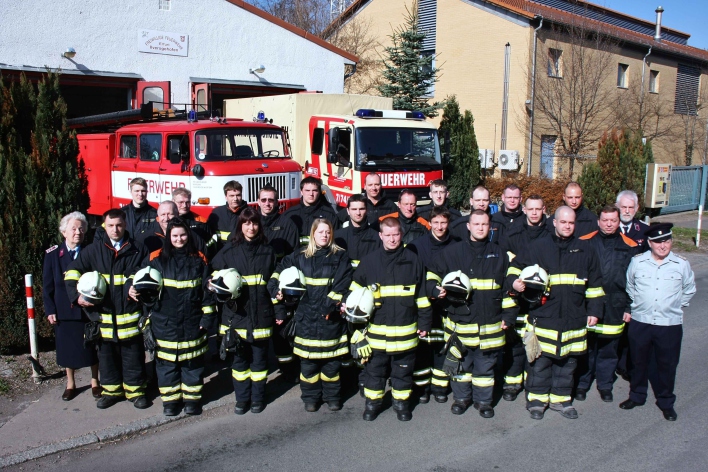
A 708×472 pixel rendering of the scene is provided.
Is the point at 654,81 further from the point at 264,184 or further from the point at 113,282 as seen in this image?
the point at 113,282

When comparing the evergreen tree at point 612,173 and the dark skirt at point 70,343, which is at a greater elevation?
the evergreen tree at point 612,173

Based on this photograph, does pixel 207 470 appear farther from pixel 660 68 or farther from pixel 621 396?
pixel 660 68

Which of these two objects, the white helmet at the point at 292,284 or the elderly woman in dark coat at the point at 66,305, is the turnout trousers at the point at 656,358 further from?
the elderly woman in dark coat at the point at 66,305

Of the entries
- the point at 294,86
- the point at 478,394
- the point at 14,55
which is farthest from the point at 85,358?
the point at 294,86

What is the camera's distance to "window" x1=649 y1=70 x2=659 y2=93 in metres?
25.7

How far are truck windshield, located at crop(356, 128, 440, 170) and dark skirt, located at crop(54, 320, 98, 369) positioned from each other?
21.1 ft

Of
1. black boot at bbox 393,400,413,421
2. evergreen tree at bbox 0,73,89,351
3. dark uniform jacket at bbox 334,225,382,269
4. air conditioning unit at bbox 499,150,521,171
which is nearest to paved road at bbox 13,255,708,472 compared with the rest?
black boot at bbox 393,400,413,421

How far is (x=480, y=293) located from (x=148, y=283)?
9.10 feet

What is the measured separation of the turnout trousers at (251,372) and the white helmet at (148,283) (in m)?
0.90

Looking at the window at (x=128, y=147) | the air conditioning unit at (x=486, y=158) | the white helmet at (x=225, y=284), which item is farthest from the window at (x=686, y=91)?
the white helmet at (x=225, y=284)

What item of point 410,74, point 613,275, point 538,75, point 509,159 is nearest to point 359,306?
point 613,275

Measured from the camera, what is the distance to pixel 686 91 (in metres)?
28.2

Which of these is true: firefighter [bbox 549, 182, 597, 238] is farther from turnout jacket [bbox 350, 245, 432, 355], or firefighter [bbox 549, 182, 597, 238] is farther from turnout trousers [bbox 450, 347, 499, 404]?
turnout jacket [bbox 350, 245, 432, 355]

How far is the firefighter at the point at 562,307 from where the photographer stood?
200 inches
